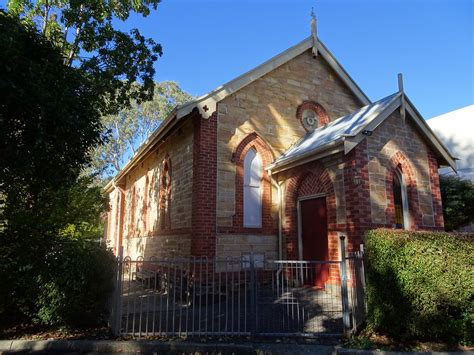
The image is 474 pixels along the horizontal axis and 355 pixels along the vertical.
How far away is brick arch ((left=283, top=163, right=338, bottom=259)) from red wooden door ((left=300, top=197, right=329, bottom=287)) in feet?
0.82

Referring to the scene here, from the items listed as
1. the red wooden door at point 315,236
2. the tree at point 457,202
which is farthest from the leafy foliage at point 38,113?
the tree at point 457,202

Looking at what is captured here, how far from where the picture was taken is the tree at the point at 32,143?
6328 millimetres

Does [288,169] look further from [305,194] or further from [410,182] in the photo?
[410,182]

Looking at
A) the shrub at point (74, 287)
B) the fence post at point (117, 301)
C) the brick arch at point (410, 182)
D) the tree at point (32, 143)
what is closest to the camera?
the tree at point (32, 143)

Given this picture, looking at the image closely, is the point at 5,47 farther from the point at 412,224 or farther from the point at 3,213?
the point at 412,224

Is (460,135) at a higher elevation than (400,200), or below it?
higher

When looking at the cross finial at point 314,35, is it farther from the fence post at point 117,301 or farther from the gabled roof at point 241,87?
the fence post at point 117,301

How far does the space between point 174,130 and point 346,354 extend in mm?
8841

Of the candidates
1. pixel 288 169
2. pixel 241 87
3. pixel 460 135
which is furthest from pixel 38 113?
pixel 460 135

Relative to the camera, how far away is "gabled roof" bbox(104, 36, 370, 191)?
1041 centimetres

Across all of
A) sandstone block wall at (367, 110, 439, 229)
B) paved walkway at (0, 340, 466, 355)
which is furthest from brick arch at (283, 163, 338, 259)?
paved walkway at (0, 340, 466, 355)

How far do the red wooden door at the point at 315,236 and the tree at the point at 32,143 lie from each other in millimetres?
6104

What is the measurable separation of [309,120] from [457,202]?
22.2 feet

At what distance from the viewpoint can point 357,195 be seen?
28.3 feet
